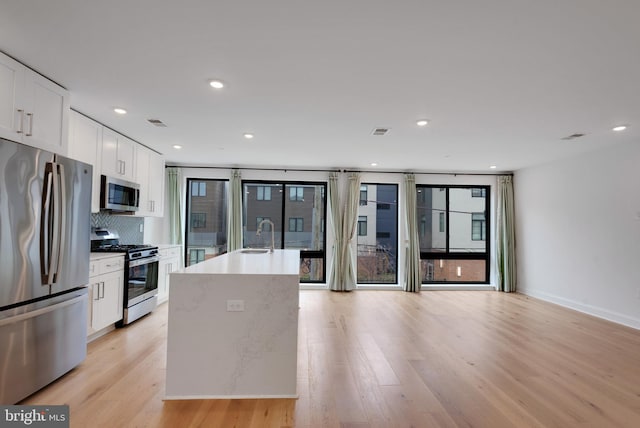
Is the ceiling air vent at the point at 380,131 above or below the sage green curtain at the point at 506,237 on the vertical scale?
above

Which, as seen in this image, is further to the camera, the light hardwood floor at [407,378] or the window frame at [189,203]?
the window frame at [189,203]

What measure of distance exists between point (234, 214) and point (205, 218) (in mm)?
773

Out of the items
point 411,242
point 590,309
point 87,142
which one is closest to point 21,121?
point 87,142

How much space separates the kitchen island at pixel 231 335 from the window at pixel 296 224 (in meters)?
4.20

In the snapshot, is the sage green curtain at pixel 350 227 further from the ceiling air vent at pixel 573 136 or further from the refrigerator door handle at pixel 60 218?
the refrigerator door handle at pixel 60 218

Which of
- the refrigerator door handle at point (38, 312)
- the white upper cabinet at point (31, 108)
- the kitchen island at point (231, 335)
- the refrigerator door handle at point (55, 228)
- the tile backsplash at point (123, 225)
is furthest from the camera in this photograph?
the tile backsplash at point (123, 225)

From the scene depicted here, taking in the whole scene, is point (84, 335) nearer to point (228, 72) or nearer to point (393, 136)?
point (228, 72)

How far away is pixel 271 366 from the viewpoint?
2344 millimetres

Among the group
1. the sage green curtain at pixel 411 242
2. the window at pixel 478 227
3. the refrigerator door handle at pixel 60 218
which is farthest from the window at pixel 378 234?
the refrigerator door handle at pixel 60 218

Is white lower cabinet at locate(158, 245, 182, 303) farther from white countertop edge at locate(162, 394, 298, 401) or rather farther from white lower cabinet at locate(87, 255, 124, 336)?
white countertop edge at locate(162, 394, 298, 401)

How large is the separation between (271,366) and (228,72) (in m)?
2.27

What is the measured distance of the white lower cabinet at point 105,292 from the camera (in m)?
3.28

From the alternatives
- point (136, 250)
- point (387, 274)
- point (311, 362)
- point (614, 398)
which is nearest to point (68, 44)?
point (136, 250)

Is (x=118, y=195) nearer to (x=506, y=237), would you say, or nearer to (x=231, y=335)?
(x=231, y=335)
